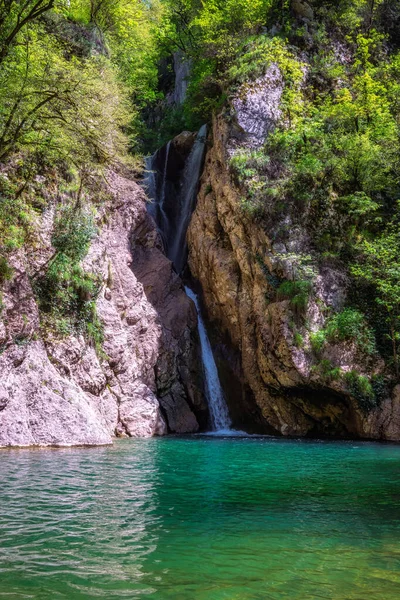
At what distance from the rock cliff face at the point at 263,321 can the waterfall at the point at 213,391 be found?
1.45ft

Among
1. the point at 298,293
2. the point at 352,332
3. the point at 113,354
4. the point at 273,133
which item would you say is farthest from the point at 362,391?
the point at 273,133

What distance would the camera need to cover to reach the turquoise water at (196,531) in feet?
13.6

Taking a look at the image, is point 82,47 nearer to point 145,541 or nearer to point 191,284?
point 191,284

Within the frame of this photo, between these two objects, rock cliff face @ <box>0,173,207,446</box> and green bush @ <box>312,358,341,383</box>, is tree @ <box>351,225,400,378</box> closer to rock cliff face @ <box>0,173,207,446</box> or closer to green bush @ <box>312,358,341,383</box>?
green bush @ <box>312,358,341,383</box>

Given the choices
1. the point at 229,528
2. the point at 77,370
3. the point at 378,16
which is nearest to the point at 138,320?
the point at 77,370

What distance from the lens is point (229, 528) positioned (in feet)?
19.6

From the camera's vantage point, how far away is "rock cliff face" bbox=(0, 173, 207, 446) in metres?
14.5

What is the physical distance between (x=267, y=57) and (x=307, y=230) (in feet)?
30.1

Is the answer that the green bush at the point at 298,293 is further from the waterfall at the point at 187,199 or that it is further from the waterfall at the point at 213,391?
the waterfall at the point at 187,199

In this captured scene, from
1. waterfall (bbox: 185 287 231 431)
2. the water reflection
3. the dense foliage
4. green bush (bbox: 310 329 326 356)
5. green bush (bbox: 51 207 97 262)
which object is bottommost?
the water reflection

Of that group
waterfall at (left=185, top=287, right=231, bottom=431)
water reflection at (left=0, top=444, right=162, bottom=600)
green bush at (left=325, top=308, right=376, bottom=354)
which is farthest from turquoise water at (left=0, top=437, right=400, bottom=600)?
waterfall at (left=185, top=287, right=231, bottom=431)

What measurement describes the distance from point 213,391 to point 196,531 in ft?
56.9

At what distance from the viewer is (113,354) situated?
1986cm

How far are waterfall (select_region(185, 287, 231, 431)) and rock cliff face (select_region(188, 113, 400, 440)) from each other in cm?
44
